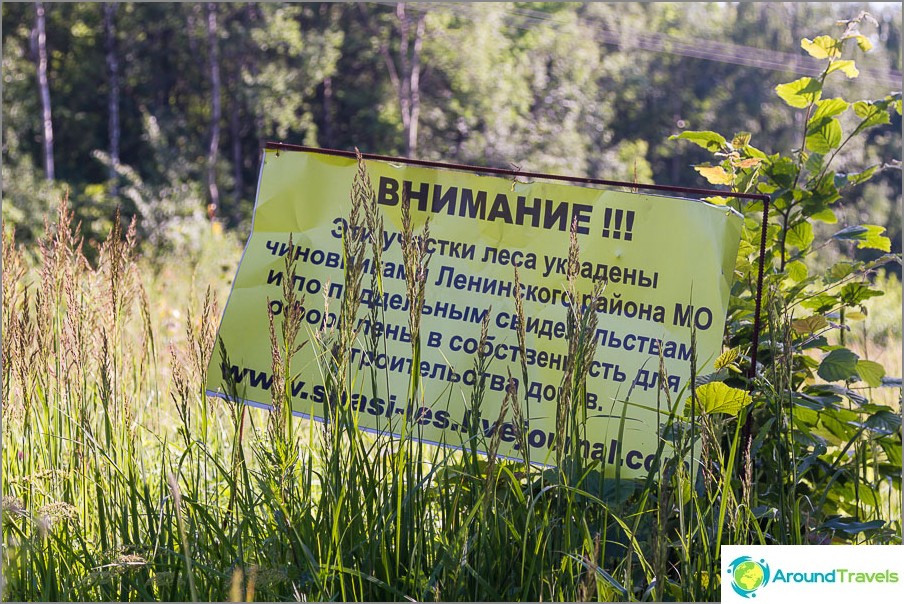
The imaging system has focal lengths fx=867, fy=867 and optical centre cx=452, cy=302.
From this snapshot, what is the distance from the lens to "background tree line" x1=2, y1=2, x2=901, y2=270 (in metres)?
24.9

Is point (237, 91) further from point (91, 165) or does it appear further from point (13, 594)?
point (13, 594)

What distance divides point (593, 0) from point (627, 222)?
3581cm

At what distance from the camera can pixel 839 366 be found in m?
2.30

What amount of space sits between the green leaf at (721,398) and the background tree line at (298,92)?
20.2 m

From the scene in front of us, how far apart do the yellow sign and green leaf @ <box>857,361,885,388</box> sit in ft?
1.55

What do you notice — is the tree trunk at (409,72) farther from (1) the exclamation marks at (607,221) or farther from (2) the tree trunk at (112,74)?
(1) the exclamation marks at (607,221)

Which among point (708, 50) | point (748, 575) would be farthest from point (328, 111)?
point (748, 575)

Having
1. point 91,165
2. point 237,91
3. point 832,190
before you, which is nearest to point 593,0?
point 237,91

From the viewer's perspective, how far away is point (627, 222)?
88.1 inches

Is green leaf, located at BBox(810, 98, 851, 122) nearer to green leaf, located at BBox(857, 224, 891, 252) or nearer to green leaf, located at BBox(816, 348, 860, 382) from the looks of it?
green leaf, located at BBox(857, 224, 891, 252)

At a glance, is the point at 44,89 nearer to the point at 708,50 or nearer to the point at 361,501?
the point at 361,501

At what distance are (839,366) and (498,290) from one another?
0.93 metres

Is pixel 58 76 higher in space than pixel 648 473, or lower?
higher

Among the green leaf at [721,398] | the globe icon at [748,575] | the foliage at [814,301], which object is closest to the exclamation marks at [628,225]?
the foliage at [814,301]
